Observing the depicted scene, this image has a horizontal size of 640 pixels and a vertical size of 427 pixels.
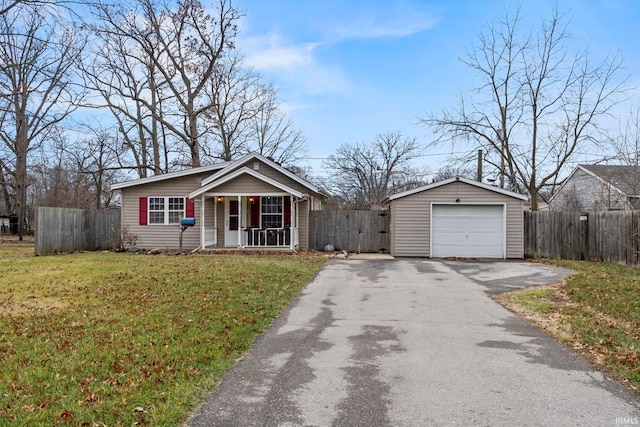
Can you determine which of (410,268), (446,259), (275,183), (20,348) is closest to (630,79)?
(446,259)

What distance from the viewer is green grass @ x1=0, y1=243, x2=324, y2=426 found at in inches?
128

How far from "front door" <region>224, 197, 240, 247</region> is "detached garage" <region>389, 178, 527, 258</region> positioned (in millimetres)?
6559

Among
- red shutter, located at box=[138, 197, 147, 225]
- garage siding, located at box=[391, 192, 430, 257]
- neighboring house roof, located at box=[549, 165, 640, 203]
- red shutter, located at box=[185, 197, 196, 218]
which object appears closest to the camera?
garage siding, located at box=[391, 192, 430, 257]

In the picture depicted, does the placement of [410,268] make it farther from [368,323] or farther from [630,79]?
[630,79]

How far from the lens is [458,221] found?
51.2 ft

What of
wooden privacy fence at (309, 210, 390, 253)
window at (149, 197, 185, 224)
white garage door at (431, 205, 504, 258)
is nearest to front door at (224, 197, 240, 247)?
window at (149, 197, 185, 224)

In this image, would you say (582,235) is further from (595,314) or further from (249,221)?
(249,221)

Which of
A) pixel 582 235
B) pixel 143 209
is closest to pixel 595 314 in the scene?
pixel 582 235

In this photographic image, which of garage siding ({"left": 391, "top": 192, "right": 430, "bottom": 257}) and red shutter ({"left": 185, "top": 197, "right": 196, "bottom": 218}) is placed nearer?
garage siding ({"left": 391, "top": 192, "right": 430, "bottom": 257})

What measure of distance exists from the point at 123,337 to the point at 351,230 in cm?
1294

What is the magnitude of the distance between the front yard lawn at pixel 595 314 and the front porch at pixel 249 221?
9.96 meters

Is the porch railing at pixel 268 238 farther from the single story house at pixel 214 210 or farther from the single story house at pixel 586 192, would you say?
the single story house at pixel 586 192

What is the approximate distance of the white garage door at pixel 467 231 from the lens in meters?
15.4

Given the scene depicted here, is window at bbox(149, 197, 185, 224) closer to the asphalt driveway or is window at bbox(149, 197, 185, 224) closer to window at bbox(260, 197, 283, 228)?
window at bbox(260, 197, 283, 228)
